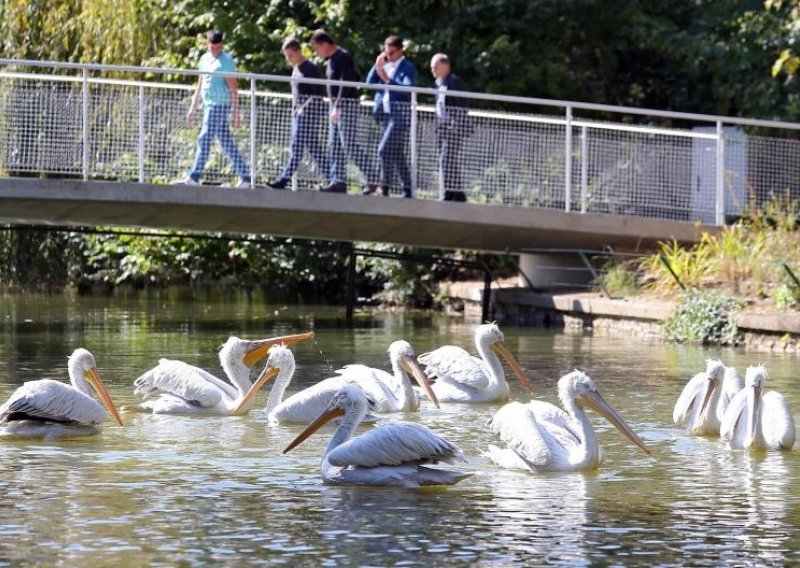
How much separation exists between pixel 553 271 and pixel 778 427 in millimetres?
12473

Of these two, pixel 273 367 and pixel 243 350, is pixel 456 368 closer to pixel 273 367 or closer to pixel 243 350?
pixel 273 367

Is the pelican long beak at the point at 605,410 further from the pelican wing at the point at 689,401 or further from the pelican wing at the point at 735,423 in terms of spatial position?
the pelican wing at the point at 689,401

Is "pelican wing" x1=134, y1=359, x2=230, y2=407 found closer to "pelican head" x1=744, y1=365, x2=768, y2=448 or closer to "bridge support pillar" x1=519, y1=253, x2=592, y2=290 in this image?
"pelican head" x1=744, y1=365, x2=768, y2=448

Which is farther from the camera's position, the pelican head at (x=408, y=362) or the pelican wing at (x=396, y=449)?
the pelican head at (x=408, y=362)

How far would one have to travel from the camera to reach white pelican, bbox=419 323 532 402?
14.0 metres

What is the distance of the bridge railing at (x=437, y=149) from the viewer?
21438 mm

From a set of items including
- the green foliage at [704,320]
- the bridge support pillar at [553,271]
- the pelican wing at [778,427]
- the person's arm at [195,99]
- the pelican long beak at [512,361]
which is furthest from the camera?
the bridge support pillar at [553,271]

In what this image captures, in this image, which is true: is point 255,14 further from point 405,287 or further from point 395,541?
point 395,541

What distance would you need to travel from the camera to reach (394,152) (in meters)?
21.9

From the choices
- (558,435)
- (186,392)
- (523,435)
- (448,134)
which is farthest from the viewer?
(448,134)

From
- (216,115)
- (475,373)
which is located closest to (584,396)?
(475,373)

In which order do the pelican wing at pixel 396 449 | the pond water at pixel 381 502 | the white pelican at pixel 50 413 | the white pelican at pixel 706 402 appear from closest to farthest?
1. the pond water at pixel 381 502
2. the pelican wing at pixel 396 449
3. the white pelican at pixel 50 413
4. the white pelican at pixel 706 402

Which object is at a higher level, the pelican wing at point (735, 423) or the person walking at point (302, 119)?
the person walking at point (302, 119)

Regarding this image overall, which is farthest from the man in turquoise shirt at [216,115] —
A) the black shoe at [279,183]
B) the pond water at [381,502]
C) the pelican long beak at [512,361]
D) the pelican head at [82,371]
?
the pelican head at [82,371]
